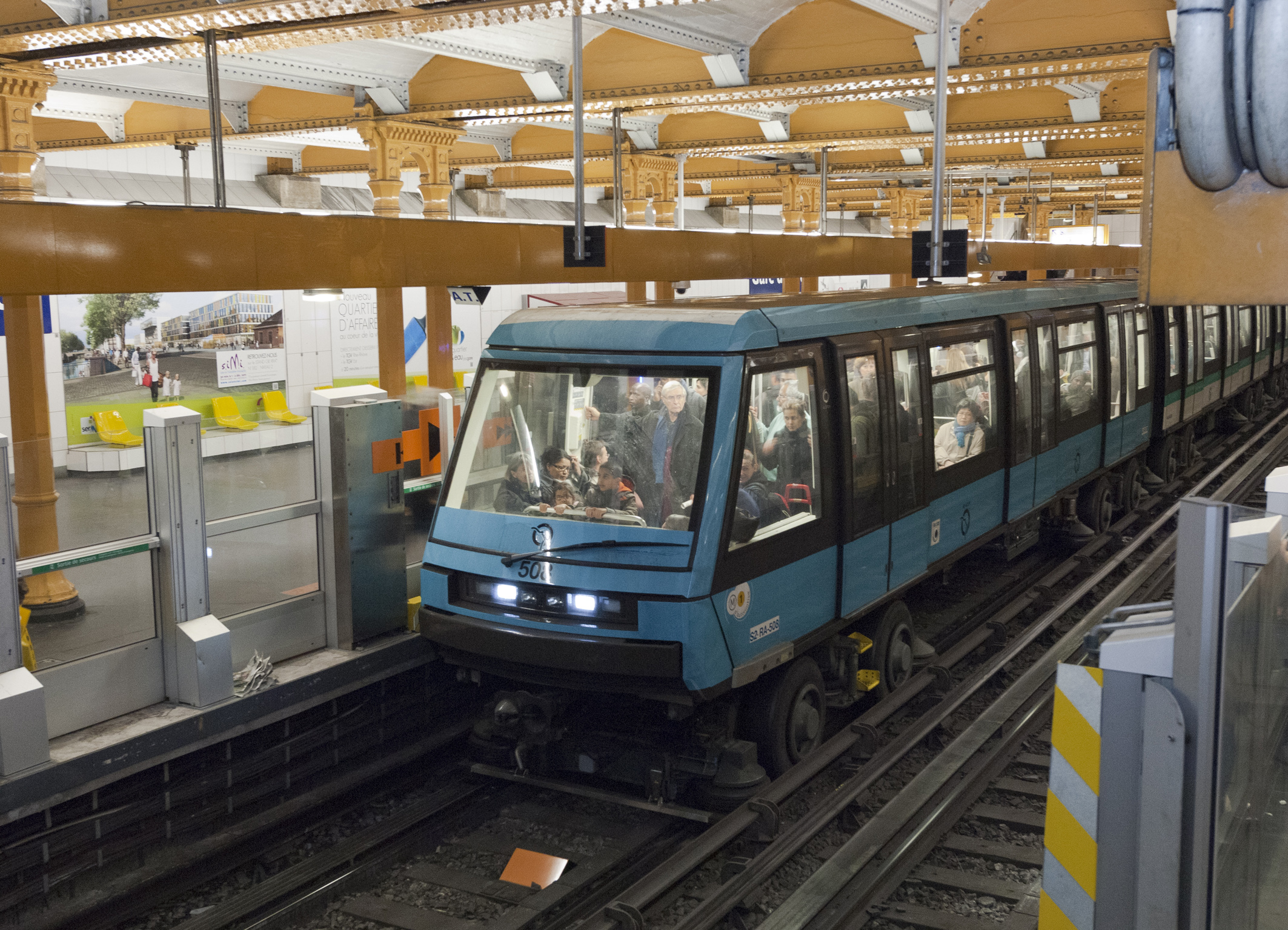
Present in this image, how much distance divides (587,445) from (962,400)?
3.37 metres

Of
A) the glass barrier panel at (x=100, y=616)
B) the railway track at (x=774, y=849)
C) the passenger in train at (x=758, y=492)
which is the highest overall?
the passenger in train at (x=758, y=492)

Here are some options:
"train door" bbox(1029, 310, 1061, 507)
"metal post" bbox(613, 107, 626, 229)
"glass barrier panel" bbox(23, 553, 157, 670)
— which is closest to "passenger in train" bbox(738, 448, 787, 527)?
"glass barrier panel" bbox(23, 553, 157, 670)

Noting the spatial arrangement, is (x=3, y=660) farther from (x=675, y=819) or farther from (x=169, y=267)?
(x=675, y=819)

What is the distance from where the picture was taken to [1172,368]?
14.5 meters

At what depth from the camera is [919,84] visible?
1000 centimetres

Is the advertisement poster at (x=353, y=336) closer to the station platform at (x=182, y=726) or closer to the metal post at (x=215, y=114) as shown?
the metal post at (x=215, y=114)

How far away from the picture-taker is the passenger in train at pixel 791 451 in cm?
617

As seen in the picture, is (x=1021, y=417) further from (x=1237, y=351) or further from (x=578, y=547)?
(x=1237, y=351)

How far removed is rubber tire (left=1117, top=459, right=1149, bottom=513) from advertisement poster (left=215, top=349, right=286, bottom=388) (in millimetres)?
15121

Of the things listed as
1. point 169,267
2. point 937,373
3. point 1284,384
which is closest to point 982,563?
point 937,373

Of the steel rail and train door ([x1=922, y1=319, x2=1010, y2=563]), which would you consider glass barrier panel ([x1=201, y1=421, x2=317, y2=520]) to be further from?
train door ([x1=922, y1=319, x2=1010, y2=563])

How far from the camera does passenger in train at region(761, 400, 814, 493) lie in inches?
243

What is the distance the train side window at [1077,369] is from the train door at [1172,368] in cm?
285

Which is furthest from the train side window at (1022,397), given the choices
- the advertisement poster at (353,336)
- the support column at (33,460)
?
the advertisement poster at (353,336)
